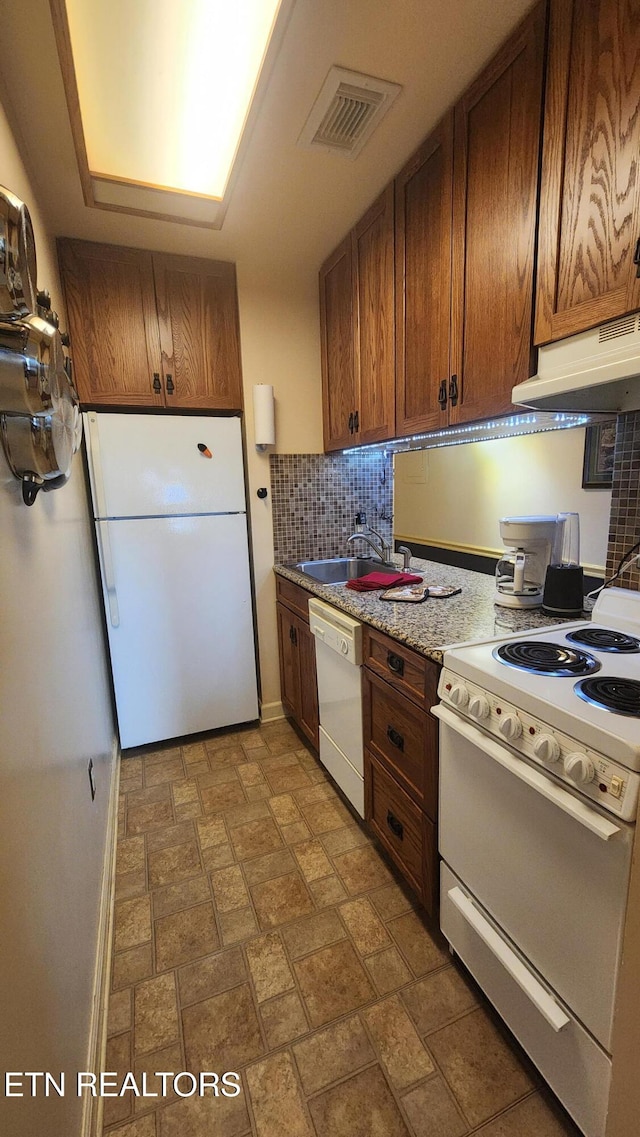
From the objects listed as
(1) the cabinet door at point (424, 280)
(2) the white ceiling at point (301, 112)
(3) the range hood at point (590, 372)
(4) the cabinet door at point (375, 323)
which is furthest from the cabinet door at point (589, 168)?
(4) the cabinet door at point (375, 323)

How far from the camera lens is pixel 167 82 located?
4.56ft

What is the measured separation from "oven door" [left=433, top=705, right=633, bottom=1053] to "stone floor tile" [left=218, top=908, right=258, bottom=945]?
75 centimetres

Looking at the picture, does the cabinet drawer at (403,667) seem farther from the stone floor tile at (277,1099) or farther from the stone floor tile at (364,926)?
the stone floor tile at (277,1099)

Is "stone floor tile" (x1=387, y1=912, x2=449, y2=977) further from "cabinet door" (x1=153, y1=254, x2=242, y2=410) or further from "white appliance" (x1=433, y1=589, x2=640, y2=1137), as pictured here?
"cabinet door" (x1=153, y1=254, x2=242, y2=410)

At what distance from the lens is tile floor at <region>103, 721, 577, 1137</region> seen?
1056mm

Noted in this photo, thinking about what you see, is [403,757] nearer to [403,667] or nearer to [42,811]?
[403,667]

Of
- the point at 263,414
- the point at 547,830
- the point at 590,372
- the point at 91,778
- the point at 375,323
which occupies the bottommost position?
the point at 91,778

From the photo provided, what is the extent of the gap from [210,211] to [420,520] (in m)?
1.77

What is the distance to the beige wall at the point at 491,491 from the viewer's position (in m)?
1.69

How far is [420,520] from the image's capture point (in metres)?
2.65

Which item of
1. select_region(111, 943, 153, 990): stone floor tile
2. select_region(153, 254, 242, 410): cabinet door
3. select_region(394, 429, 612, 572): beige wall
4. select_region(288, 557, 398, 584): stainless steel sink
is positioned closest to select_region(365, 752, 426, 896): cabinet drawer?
select_region(111, 943, 153, 990): stone floor tile

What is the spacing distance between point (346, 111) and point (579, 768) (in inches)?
76.8

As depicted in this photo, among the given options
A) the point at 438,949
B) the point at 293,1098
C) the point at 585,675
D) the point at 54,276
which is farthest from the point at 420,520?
the point at 293,1098

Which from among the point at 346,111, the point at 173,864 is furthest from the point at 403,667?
the point at 346,111
